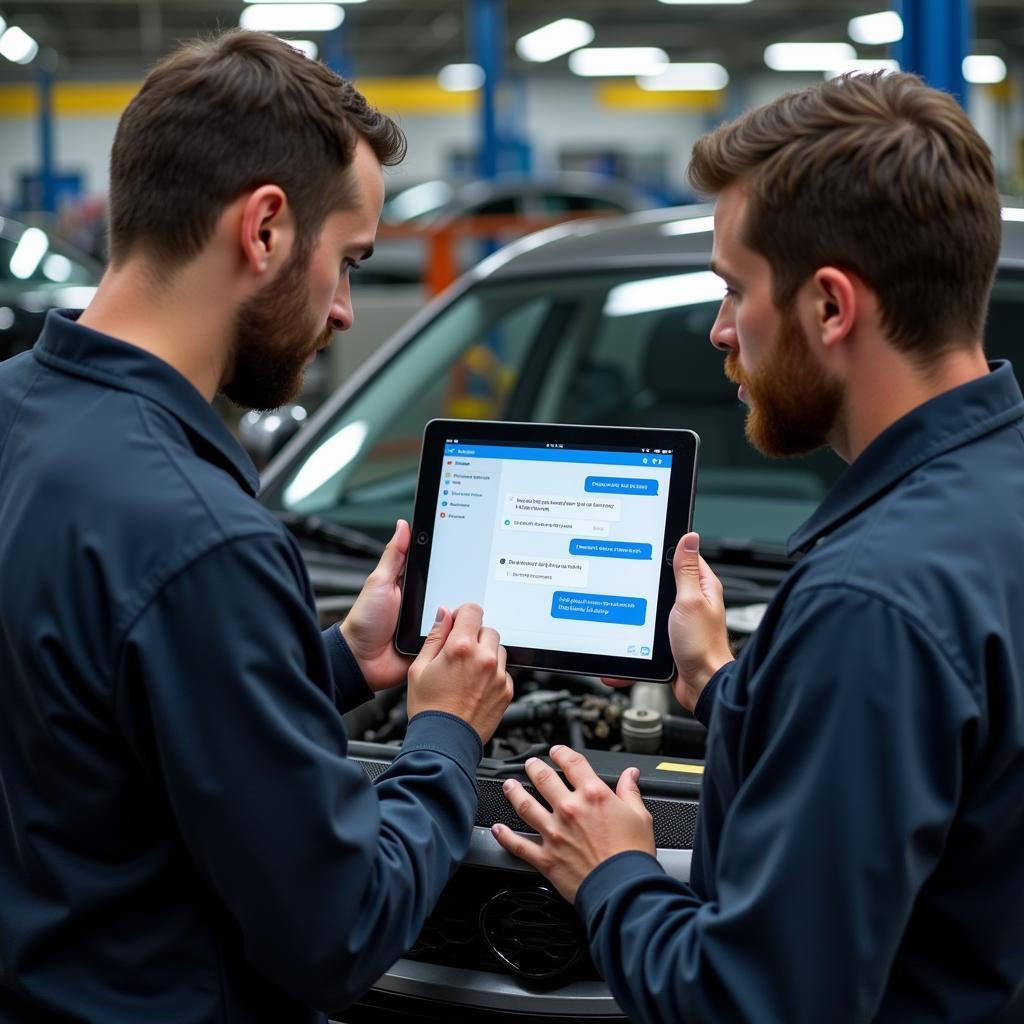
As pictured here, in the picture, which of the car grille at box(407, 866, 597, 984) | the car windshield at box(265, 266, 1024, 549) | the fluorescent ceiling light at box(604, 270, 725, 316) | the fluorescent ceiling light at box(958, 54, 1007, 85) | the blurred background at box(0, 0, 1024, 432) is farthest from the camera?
the fluorescent ceiling light at box(958, 54, 1007, 85)

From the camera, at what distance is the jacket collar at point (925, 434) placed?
1.28m

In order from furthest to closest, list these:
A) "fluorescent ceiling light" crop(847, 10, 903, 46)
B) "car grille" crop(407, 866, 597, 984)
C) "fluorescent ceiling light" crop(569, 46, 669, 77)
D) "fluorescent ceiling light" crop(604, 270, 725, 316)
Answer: "fluorescent ceiling light" crop(569, 46, 669, 77) → "fluorescent ceiling light" crop(847, 10, 903, 46) → "fluorescent ceiling light" crop(604, 270, 725, 316) → "car grille" crop(407, 866, 597, 984)

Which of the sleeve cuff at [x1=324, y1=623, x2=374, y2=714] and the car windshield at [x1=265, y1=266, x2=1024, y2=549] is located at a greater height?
the sleeve cuff at [x1=324, y1=623, x2=374, y2=714]

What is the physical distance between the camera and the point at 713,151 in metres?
1.42

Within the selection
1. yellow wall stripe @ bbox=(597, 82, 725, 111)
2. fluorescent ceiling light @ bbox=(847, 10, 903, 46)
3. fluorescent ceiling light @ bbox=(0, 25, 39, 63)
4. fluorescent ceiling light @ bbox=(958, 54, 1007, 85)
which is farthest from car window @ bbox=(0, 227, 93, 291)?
yellow wall stripe @ bbox=(597, 82, 725, 111)

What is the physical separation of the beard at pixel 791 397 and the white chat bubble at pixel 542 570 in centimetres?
49

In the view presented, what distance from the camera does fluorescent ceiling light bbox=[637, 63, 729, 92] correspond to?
27.8 m

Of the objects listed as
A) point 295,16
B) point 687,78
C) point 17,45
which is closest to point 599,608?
point 295,16

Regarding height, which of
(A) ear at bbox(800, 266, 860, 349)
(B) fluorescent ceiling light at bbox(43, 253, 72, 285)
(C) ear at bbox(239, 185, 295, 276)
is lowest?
(B) fluorescent ceiling light at bbox(43, 253, 72, 285)

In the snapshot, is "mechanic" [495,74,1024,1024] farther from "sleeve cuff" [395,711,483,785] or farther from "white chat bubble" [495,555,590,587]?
"white chat bubble" [495,555,590,587]

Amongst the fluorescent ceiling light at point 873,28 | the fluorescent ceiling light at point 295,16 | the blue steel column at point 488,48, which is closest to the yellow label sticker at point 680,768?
the blue steel column at point 488,48

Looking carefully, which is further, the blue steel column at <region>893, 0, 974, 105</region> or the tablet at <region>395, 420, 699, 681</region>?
the blue steel column at <region>893, 0, 974, 105</region>

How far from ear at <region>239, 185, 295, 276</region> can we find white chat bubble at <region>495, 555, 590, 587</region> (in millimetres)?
667

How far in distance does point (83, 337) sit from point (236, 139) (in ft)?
0.81
